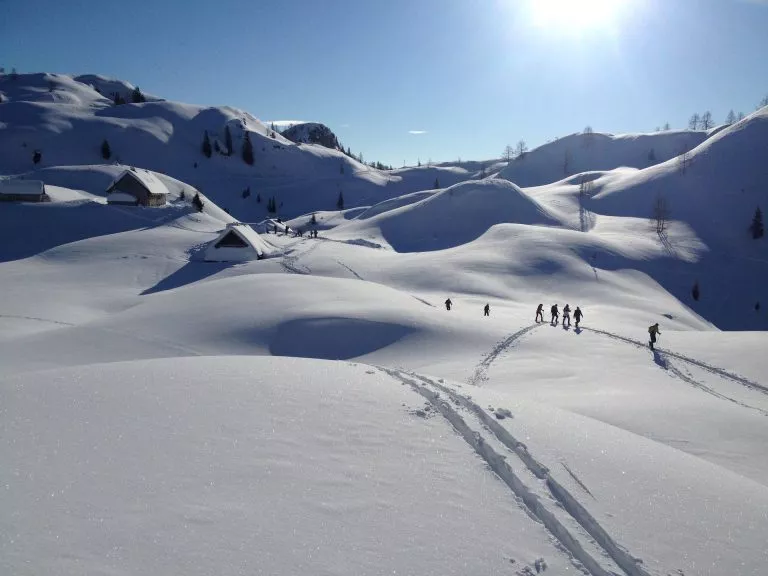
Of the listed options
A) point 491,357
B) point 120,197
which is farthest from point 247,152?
point 491,357

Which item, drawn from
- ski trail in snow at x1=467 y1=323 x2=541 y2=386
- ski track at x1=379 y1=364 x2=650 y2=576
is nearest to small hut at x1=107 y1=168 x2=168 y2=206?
ski trail in snow at x1=467 y1=323 x2=541 y2=386

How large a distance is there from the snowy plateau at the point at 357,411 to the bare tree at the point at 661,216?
17297mm

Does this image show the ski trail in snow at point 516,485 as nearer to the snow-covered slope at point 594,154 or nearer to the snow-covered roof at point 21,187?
A: the snow-covered roof at point 21,187

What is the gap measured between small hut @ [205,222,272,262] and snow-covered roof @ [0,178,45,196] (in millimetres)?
23858

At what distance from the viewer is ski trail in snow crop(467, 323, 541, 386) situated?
15.0m

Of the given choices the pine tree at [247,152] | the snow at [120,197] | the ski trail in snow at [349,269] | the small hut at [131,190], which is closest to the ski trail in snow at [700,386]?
the ski trail in snow at [349,269]

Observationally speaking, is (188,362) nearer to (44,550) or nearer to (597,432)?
Answer: (44,550)

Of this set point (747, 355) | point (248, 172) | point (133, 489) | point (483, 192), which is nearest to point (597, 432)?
point (133, 489)

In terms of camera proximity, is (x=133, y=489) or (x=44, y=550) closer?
(x=44, y=550)

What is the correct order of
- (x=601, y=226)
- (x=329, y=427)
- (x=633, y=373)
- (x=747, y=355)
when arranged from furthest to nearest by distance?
(x=601, y=226) < (x=747, y=355) < (x=633, y=373) < (x=329, y=427)

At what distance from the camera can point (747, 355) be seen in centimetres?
1789

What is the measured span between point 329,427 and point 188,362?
17.4 feet

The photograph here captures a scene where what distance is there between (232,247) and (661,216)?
65260 mm

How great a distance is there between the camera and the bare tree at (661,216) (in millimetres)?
66562
